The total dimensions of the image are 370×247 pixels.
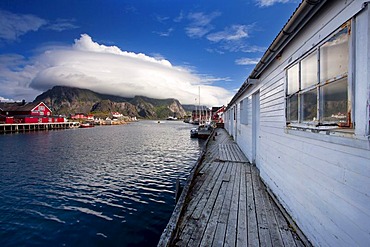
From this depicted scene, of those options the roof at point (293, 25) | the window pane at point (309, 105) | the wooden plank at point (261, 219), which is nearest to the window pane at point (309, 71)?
the window pane at point (309, 105)

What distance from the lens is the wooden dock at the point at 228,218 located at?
11.7ft

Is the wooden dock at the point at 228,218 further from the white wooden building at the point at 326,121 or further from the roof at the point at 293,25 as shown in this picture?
the roof at the point at 293,25

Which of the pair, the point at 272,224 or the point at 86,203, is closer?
the point at 272,224

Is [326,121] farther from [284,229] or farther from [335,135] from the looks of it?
[284,229]

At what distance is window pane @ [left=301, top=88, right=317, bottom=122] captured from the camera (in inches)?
129

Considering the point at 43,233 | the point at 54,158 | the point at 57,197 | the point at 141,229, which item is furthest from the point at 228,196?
the point at 54,158

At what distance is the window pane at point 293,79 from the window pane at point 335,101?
3.89ft

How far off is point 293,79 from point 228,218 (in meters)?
3.11

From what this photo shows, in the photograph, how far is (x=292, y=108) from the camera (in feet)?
14.3

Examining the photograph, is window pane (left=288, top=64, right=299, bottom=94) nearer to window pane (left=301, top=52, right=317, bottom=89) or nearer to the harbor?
window pane (left=301, top=52, right=317, bottom=89)

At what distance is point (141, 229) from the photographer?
21.2ft

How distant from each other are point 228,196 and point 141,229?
2936 millimetres

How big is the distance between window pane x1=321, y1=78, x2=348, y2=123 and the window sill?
0.44 ft

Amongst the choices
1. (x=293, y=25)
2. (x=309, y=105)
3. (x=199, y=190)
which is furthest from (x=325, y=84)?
(x=199, y=190)
